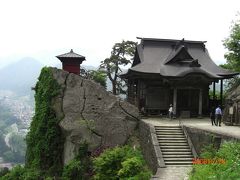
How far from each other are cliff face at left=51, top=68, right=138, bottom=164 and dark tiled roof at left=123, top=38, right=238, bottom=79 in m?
4.01

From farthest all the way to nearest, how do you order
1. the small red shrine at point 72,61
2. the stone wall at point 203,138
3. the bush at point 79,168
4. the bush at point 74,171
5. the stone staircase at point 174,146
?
1. the small red shrine at point 72,61
2. the bush at point 74,171
3. the bush at point 79,168
4. the stone staircase at point 174,146
5. the stone wall at point 203,138

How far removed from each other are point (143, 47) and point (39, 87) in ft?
28.1

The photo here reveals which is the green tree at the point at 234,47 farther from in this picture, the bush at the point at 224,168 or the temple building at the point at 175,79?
the bush at the point at 224,168

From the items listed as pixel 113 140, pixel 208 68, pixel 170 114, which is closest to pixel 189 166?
pixel 113 140

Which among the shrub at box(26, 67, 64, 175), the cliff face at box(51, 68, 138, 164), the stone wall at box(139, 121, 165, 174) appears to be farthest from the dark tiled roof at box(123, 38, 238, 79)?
the shrub at box(26, 67, 64, 175)

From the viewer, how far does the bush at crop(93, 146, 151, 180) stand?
1657 centimetres

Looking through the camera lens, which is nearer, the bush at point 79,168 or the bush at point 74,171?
the bush at point 79,168

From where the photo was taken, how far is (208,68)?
1130 inches

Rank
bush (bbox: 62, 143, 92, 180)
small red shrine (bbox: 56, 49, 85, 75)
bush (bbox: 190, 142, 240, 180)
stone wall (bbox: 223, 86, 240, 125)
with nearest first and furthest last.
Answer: bush (bbox: 190, 142, 240, 180), bush (bbox: 62, 143, 92, 180), stone wall (bbox: 223, 86, 240, 125), small red shrine (bbox: 56, 49, 85, 75)

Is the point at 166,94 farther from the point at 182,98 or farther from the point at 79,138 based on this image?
the point at 79,138

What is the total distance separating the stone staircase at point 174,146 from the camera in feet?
62.3

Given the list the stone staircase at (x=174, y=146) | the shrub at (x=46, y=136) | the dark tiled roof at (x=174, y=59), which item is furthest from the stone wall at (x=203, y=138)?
the shrub at (x=46, y=136)

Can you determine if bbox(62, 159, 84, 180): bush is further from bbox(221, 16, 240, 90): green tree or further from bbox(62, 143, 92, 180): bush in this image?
bbox(221, 16, 240, 90): green tree

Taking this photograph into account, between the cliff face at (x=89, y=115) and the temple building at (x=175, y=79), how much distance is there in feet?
12.6
